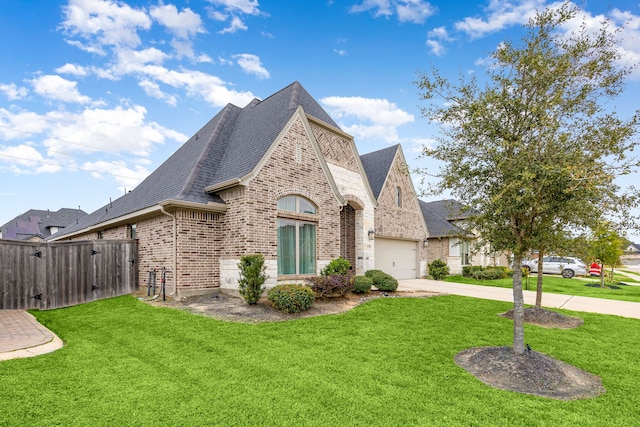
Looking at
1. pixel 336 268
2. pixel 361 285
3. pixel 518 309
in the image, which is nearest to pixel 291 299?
pixel 336 268

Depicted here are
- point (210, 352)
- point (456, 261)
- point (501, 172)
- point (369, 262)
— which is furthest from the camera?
point (456, 261)

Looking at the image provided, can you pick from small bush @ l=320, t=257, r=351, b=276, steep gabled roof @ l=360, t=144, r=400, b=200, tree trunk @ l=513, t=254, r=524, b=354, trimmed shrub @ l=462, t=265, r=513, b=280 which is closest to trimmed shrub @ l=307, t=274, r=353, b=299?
small bush @ l=320, t=257, r=351, b=276

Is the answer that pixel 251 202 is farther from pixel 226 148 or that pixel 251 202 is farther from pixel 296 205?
pixel 226 148

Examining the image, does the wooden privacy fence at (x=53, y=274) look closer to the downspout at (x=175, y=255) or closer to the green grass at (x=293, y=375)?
the green grass at (x=293, y=375)

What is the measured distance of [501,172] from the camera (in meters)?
5.09

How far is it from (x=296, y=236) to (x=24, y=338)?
727 centimetres

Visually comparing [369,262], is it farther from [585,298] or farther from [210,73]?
[210,73]

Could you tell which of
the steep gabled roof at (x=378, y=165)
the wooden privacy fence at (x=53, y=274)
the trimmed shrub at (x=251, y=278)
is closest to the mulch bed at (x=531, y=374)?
the trimmed shrub at (x=251, y=278)

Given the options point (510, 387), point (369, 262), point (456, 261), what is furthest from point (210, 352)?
point (456, 261)

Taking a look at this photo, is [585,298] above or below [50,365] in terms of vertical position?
below

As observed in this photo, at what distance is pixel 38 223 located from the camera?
4419cm

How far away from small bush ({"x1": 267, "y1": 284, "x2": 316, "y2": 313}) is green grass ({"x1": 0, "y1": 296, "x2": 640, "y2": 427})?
2.40 ft

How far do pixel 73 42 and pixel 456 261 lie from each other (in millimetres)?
23650

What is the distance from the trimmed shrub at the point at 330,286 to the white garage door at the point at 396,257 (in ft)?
23.5
